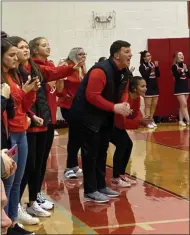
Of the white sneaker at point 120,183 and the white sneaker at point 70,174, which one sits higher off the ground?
the white sneaker at point 120,183

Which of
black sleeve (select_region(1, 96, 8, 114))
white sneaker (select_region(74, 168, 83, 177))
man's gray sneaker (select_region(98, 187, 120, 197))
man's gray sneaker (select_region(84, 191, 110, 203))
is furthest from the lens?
white sneaker (select_region(74, 168, 83, 177))

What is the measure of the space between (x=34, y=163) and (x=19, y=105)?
0.39 metres

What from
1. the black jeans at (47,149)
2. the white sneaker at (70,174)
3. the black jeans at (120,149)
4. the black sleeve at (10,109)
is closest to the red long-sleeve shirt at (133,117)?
the black jeans at (120,149)

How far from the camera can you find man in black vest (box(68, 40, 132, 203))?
2.72 meters

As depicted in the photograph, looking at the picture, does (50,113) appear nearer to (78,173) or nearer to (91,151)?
(91,151)

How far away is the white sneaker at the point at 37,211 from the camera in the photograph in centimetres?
263

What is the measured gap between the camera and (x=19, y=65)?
2.42 metres

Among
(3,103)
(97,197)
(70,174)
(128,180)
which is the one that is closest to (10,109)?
(3,103)

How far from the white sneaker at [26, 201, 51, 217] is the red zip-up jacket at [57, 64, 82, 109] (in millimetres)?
1231

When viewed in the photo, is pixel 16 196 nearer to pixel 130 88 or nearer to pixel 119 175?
pixel 130 88

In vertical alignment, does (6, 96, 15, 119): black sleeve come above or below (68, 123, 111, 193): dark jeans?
above

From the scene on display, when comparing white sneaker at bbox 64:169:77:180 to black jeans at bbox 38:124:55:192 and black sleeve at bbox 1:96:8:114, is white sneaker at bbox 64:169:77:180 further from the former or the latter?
black sleeve at bbox 1:96:8:114

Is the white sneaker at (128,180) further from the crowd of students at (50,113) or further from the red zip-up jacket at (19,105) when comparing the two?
the red zip-up jacket at (19,105)

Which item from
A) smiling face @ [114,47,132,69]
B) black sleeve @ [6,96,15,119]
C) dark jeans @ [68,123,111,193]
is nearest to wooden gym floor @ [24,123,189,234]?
dark jeans @ [68,123,111,193]
